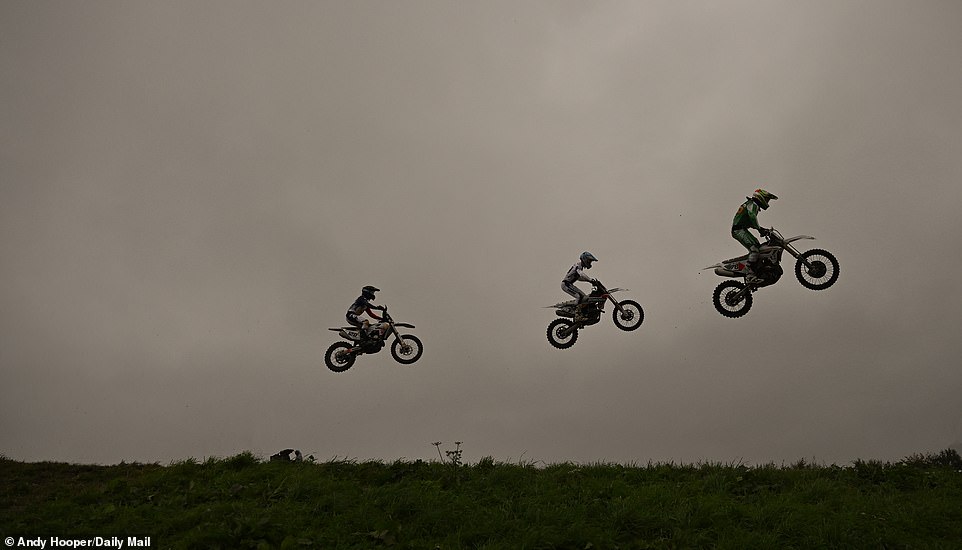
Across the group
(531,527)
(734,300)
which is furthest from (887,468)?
(531,527)

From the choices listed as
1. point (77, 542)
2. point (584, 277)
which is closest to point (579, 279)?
point (584, 277)

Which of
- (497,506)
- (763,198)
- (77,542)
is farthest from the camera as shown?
(763,198)

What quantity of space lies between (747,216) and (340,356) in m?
14.2

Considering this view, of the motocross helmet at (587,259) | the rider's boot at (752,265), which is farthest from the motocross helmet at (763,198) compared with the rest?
the motocross helmet at (587,259)

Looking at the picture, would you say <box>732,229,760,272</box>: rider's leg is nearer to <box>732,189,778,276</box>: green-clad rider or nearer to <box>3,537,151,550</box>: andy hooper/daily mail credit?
<box>732,189,778,276</box>: green-clad rider

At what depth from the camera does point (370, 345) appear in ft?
72.1

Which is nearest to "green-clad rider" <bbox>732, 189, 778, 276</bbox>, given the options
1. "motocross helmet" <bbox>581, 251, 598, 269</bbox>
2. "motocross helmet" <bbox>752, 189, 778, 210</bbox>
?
"motocross helmet" <bbox>752, 189, 778, 210</bbox>

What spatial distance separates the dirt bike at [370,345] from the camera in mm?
21891

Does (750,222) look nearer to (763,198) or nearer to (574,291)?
(763,198)

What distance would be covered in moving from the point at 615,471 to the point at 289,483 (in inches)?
335

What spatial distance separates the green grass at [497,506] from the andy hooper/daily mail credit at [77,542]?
→ 0.77 feet

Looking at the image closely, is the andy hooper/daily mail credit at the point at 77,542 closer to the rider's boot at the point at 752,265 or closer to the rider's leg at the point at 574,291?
the rider's leg at the point at 574,291

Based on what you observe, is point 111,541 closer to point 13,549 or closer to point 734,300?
point 13,549

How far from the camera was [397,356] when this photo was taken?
2209 centimetres
